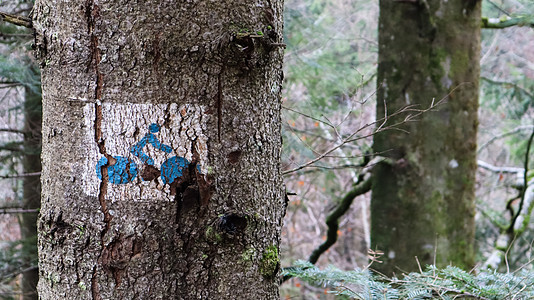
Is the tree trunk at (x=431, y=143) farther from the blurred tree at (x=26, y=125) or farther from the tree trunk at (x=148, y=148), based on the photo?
the blurred tree at (x=26, y=125)

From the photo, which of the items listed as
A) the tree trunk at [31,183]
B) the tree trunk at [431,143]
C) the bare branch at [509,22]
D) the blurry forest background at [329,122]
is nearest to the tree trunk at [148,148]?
the blurry forest background at [329,122]

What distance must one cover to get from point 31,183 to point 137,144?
4.09m

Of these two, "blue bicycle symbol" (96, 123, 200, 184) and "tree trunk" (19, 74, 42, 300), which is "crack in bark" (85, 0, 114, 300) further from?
"tree trunk" (19, 74, 42, 300)

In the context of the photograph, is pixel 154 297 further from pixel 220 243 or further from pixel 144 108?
pixel 144 108

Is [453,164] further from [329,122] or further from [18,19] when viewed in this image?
[18,19]

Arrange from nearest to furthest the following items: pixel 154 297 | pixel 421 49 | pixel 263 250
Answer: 1. pixel 154 297
2. pixel 263 250
3. pixel 421 49

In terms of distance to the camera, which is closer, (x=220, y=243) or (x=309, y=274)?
(x=220, y=243)

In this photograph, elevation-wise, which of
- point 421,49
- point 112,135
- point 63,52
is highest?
point 421,49

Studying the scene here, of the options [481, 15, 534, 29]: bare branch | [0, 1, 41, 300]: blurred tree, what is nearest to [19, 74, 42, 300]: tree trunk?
[0, 1, 41, 300]: blurred tree

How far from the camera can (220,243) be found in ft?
3.75

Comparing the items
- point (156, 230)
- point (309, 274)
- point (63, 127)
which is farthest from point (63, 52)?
point (309, 274)

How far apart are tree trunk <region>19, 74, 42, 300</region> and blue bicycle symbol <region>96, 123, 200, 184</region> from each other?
3586 millimetres

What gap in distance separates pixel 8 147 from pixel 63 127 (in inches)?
157

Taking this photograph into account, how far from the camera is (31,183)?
15.2 feet
